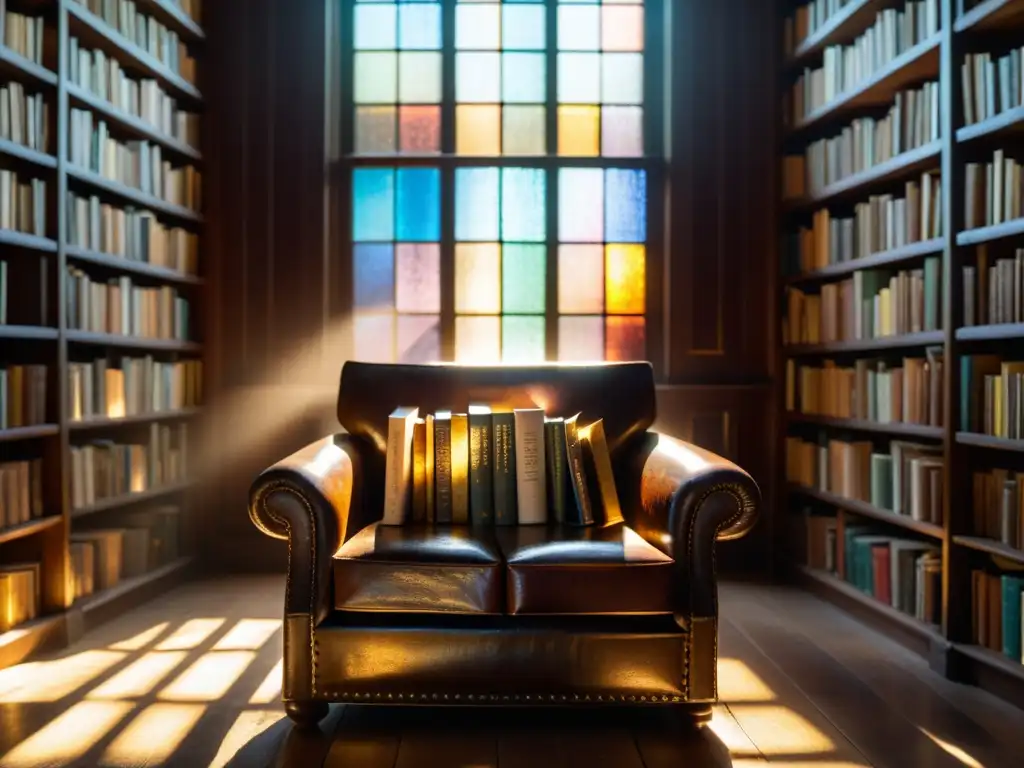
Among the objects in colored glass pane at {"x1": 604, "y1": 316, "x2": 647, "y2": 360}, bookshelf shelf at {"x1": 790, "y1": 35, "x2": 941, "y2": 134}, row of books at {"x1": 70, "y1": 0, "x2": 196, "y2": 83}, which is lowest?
colored glass pane at {"x1": 604, "y1": 316, "x2": 647, "y2": 360}

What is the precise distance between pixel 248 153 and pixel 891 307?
298 cm

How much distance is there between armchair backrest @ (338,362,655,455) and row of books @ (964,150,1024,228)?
1.13m

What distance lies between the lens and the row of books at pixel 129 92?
12.0ft

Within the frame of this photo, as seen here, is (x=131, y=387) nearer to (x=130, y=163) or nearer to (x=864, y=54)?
(x=130, y=163)

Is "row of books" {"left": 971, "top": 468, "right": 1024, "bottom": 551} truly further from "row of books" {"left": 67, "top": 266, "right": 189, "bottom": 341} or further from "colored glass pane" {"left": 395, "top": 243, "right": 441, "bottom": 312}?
"row of books" {"left": 67, "top": 266, "right": 189, "bottom": 341}

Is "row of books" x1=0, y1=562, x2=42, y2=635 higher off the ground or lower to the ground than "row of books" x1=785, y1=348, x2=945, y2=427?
lower

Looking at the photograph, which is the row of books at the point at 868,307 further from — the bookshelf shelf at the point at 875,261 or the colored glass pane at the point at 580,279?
the colored glass pane at the point at 580,279

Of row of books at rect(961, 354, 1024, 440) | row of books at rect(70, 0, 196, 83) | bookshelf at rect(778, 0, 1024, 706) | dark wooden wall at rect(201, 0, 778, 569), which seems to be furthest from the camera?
dark wooden wall at rect(201, 0, 778, 569)

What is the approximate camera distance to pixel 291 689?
246cm

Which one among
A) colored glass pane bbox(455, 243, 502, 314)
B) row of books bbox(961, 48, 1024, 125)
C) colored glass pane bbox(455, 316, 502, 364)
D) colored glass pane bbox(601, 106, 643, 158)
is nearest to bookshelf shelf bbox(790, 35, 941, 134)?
row of books bbox(961, 48, 1024, 125)

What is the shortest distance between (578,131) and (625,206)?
1.46 feet

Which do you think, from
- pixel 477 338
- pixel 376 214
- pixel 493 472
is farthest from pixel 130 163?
pixel 493 472

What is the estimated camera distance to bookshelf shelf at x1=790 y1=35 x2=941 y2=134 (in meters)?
3.37

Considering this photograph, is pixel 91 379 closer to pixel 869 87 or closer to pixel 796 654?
pixel 796 654
